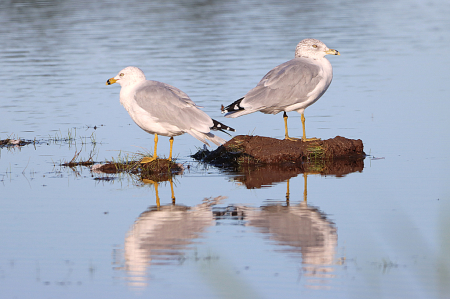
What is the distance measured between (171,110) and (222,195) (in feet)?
5.17

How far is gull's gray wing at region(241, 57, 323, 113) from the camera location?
37.2 feet

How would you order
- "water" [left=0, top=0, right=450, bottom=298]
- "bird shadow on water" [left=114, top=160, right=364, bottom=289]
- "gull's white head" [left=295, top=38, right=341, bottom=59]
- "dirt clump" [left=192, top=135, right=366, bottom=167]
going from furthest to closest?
1. "gull's white head" [left=295, top=38, right=341, bottom=59]
2. "dirt clump" [left=192, top=135, right=366, bottom=167]
3. "bird shadow on water" [left=114, top=160, right=364, bottom=289]
4. "water" [left=0, top=0, right=450, bottom=298]

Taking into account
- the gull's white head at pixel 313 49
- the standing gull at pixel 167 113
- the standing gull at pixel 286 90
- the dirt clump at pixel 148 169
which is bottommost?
the dirt clump at pixel 148 169

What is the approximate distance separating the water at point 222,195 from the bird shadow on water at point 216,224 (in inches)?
0.9

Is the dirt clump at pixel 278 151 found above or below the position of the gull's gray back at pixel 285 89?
below

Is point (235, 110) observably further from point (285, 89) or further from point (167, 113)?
point (167, 113)

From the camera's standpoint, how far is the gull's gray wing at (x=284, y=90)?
1135 cm

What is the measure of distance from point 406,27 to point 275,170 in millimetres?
21803

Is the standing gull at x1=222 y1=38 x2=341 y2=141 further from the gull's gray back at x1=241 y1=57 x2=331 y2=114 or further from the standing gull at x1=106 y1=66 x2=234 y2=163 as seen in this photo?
the standing gull at x1=106 y1=66 x2=234 y2=163

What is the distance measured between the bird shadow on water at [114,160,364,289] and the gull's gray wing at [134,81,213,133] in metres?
0.99

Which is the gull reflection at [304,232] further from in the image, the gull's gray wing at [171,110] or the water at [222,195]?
the gull's gray wing at [171,110]

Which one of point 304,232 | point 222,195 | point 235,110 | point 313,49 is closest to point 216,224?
point 304,232

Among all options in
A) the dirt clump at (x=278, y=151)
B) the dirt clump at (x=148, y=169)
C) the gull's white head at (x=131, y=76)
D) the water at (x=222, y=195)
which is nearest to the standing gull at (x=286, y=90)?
the dirt clump at (x=278, y=151)

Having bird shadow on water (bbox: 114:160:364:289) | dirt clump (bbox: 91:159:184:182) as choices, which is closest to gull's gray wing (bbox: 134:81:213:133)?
dirt clump (bbox: 91:159:184:182)
